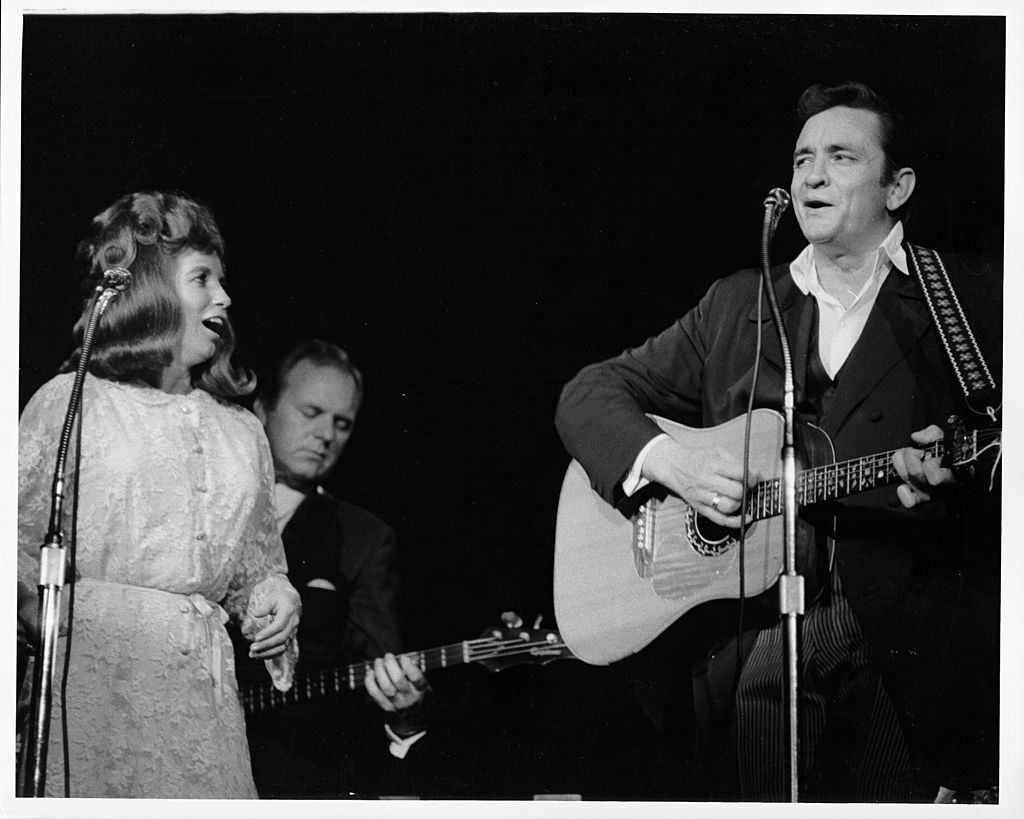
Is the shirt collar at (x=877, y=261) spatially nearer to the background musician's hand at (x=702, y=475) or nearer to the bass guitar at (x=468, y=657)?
the background musician's hand at (x=702, y=475)

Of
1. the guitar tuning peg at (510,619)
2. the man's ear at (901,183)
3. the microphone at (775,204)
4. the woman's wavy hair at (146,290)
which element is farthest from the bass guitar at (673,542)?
the woman's wavy hair at (146,290)

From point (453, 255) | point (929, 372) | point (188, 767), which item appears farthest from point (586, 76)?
point (188, 767)

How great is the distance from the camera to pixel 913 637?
3006mm

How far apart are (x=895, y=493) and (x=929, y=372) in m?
0.32

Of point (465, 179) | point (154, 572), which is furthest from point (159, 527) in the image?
point (465, 179)

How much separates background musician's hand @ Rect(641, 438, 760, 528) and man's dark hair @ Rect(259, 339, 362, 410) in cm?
78

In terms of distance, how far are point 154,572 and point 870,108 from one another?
2148 mm

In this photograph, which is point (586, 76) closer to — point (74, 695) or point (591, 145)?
point (591, 145)

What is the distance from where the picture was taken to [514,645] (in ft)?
10.1

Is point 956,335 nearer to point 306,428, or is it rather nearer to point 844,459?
point 844,459

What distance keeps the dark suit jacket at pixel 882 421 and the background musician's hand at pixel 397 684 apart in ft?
2.15

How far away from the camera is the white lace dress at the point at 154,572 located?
303 centimetres

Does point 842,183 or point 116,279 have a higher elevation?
point 842,183

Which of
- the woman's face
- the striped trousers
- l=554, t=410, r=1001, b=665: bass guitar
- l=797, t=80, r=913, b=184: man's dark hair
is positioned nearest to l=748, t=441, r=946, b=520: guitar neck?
l=554, t=410, r=1001, b=665: bass guitar
